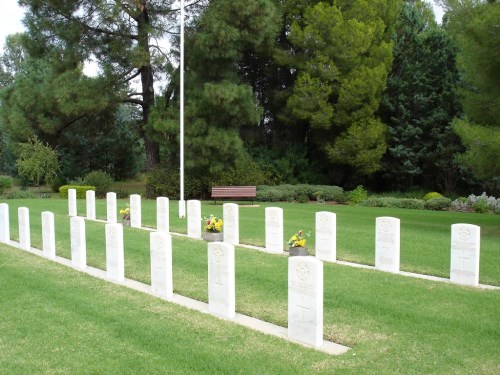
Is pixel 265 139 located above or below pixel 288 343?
above

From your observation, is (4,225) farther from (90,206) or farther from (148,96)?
(148,96)

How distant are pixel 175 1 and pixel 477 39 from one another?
1814cm

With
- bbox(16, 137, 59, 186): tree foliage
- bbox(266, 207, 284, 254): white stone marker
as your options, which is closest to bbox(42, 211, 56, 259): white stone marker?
bbox(266, 207, 284, 254): white stone marker

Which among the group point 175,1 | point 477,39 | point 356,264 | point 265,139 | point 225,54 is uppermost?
point 175,1

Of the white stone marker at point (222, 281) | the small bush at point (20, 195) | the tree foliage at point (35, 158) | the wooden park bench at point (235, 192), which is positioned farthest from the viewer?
the tree foliage at point (35, 158)

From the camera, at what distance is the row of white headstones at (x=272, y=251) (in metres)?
5.36

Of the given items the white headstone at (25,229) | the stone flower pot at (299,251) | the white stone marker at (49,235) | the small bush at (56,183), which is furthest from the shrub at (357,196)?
the small bush at (56,183)

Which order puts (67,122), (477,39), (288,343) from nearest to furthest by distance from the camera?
(288,343) → (477,39) → (67,122)

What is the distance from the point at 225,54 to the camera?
24297mm

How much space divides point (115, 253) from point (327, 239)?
161 inches

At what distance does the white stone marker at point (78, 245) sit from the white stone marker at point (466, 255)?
6.22 metres

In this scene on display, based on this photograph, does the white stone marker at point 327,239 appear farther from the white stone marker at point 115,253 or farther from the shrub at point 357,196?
Answer: the shrub at point 357,196

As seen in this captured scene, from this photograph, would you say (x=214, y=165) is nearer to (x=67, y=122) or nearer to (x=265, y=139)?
(x=265, y=139)

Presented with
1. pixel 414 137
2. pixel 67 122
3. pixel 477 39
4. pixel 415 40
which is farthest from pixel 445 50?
pixel 67 122
